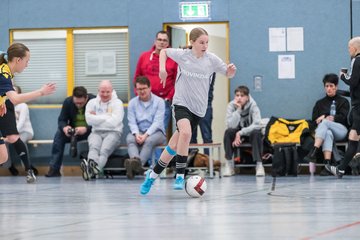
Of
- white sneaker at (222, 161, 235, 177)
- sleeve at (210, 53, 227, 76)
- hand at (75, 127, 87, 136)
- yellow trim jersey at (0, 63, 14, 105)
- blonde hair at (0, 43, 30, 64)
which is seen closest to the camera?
yellow trim jersey at (0, 63, 14, 105)

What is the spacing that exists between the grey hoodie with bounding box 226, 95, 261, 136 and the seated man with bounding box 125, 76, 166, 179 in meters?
1.15

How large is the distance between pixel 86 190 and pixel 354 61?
155 inches

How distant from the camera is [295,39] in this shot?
576 inches

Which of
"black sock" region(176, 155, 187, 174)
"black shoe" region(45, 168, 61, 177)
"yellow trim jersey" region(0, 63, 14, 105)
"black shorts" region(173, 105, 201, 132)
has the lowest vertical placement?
"black shoe" region(45, 168, 61, 177)

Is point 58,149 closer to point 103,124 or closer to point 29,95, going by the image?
point 103,124

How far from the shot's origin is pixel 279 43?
14648 millimetres

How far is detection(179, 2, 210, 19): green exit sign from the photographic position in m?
14.7

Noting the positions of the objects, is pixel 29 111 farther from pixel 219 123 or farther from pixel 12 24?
pixel 219 123

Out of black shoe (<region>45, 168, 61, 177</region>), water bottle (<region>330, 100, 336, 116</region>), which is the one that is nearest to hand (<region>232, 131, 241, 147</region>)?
water bottle (<region>330, 100, 336, 116</region>)

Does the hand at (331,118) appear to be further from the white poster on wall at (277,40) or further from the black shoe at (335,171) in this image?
the white poster on wall at (277,40)

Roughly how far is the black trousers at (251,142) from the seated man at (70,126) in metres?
2.25

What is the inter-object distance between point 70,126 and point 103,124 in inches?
33.6

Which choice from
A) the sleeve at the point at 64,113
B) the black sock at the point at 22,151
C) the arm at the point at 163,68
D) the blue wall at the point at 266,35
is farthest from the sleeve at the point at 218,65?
the blue wall at the point at 266,35

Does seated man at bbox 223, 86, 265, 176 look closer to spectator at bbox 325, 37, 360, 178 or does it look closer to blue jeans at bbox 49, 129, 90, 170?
spectator at bbox 325, 37, 360, 178
